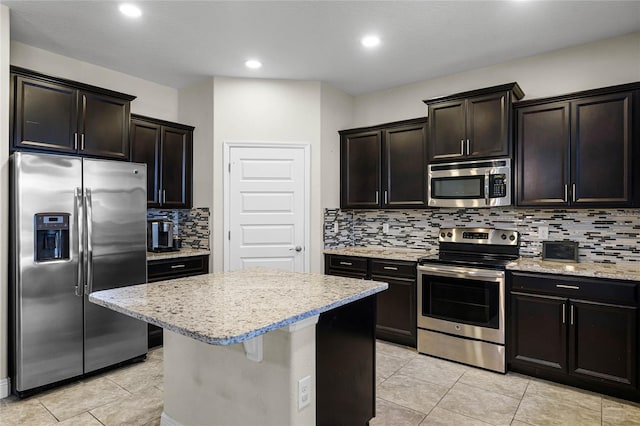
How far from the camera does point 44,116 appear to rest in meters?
3.01

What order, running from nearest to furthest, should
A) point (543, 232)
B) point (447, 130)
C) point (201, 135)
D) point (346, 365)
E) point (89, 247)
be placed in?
point (346, 365), point (89, 247), point (543, 232), point (447, 130), point (201, 135)

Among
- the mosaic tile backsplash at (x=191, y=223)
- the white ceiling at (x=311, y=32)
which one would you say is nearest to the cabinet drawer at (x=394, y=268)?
the mosaic tile backsplash at (x=191, y=223)

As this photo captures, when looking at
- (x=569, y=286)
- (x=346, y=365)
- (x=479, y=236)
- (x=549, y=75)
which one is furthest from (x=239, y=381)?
(x=549, y=75)

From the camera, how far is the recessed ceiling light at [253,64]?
3698 millimetres

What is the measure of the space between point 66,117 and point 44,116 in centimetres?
15

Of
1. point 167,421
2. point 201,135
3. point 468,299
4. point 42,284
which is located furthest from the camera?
point 201,135

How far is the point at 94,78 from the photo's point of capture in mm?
3826

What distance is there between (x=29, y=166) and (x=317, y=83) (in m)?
2.81

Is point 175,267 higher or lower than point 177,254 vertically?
lower

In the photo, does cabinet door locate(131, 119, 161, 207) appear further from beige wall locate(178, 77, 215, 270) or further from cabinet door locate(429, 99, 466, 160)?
cabinet door locate(429, 99, 466, 160)

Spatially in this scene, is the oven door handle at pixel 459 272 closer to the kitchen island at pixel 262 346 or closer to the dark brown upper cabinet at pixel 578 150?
the dark brown upper cabinet at pixel 578 150

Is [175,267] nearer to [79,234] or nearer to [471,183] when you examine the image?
[79,234]

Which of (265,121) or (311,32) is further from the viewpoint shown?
(265,121)

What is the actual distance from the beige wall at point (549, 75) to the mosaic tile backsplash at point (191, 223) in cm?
250
